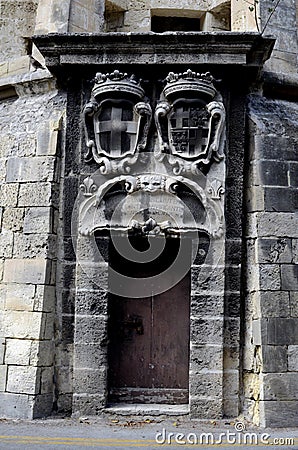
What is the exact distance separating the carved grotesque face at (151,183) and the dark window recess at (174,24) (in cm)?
309

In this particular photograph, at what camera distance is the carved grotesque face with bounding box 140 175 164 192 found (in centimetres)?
571

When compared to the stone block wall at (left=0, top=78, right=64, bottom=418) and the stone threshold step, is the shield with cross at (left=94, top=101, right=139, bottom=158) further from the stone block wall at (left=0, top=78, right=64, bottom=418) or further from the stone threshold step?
the stone threshold step

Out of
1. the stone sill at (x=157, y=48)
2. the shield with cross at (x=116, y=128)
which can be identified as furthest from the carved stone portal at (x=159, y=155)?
the stone sill at (x=157, y=48)

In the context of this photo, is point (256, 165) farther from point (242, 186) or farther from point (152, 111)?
point (152, 111)

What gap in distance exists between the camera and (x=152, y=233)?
5.67m

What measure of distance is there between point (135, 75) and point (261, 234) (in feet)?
7.53

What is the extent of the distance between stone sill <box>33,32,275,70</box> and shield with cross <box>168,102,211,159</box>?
55 cm

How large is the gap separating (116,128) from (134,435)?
126 inches

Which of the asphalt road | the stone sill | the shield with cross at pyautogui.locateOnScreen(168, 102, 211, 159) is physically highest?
the stone sill

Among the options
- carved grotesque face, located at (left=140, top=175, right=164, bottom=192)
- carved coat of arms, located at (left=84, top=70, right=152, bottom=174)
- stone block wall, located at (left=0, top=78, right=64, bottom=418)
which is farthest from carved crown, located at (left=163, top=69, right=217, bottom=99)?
stone block wall, located at (left=0, top=78, right=64, bottom=418)

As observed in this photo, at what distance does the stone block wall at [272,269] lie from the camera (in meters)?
5.34

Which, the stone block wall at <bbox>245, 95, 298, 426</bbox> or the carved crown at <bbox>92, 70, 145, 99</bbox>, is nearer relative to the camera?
the stone block wall at <bbox>245, 95, 298, 426</bbox>

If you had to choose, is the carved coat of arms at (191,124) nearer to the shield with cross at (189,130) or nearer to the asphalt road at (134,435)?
the shield with cross at (189,130)

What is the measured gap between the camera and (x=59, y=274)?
19.1ft
